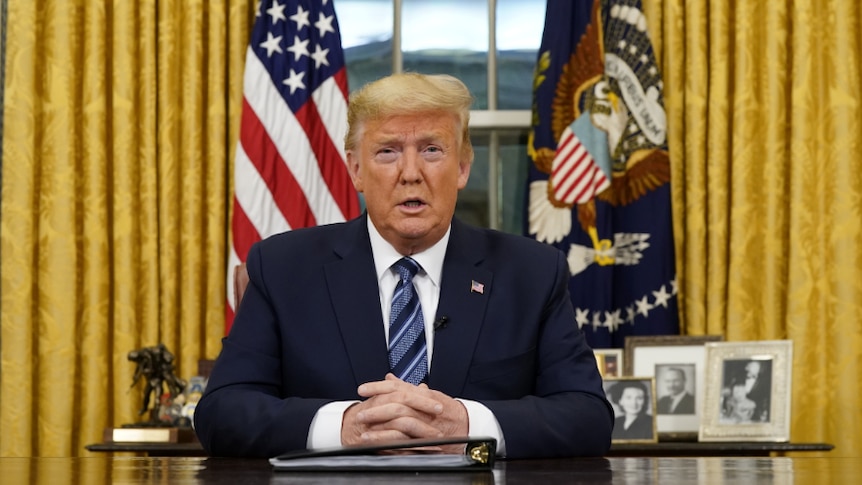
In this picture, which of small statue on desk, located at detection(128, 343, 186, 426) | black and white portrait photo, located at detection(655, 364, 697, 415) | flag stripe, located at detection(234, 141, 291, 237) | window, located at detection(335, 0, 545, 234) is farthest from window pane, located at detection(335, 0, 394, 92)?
black and white portrait photo, located at detection(655, 364, 697, 415)

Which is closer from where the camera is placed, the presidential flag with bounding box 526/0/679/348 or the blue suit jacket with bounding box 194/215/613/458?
the blue suit jacket with bounding box 194/215/613/458

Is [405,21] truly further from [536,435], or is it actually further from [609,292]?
[536,435]

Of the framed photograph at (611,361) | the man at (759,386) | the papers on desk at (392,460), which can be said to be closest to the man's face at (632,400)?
the framed photograph at (611,361)

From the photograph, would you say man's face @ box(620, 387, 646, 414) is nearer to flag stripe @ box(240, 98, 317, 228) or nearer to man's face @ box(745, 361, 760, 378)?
man's face @ box(745, 361, 760, 378)

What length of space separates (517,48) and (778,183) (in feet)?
4.21

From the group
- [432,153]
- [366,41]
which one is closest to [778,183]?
[366,41]

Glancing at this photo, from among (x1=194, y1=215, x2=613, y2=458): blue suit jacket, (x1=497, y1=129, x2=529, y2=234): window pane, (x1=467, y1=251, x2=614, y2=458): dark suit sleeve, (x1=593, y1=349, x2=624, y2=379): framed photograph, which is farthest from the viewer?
(x1=497, y1=129, x2=529, y2=234): window pane

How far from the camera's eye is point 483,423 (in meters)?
2.23

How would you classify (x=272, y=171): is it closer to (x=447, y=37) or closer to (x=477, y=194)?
(x=477, y=194)

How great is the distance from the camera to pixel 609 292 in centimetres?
466

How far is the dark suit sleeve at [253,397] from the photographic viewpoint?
89.1 inches

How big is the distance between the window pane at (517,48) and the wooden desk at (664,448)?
1.80m

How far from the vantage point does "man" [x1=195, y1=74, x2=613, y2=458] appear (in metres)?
2.43

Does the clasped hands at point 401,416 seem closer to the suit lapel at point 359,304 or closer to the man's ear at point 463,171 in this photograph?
the suit lapel at point 359,304
